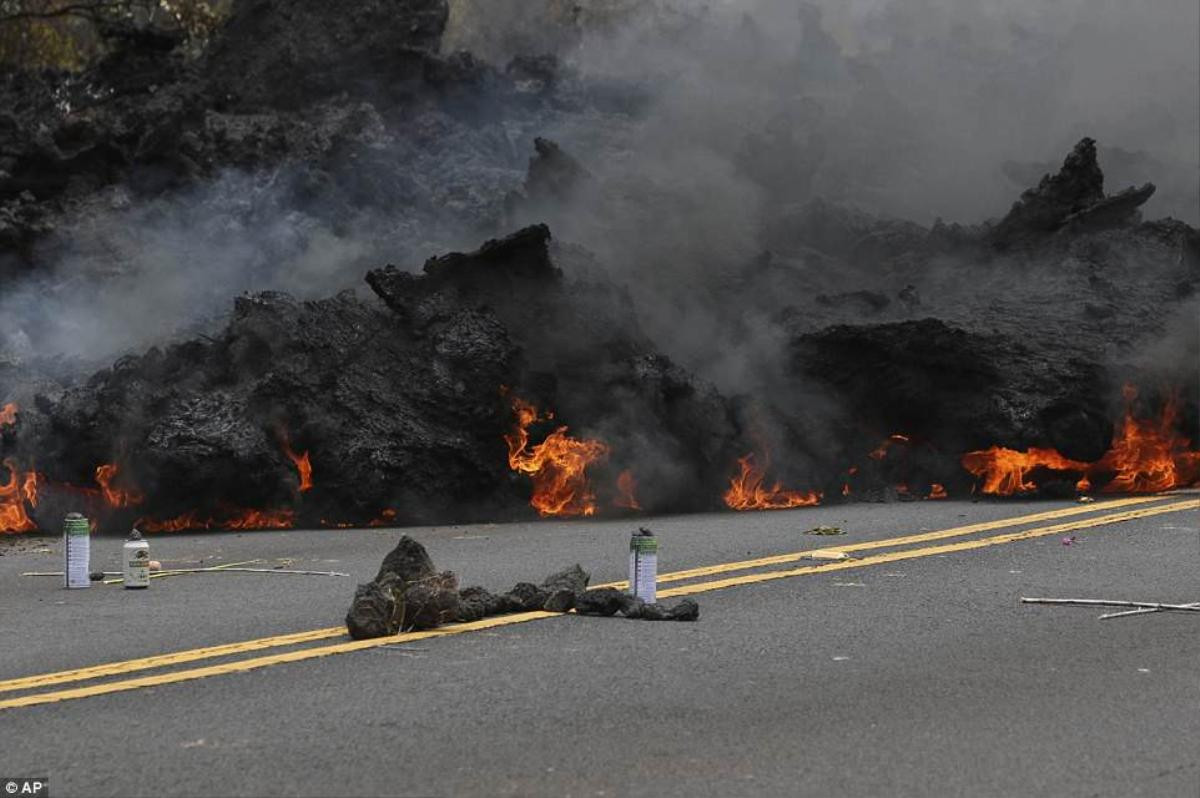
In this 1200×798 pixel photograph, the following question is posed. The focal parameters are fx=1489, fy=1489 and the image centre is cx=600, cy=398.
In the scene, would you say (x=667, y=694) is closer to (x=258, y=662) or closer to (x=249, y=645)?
(x=258, y=662)

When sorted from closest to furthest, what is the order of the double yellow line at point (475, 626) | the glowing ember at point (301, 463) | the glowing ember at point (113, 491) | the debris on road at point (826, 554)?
the double yellow line at point (475, 626), the debris on road at point (826, 554), the glowing ember at point (113, 491), the glowing ember at point (301, 463)

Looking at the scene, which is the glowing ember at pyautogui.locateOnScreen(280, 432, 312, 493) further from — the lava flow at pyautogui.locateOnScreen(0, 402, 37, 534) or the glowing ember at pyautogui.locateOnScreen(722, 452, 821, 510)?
the glowing ember at pyautogui.locateOnScreen(722, 452, 821, 510)

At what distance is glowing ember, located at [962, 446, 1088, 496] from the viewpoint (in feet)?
49.8

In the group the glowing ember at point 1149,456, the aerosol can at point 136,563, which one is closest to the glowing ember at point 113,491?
the aerosol can at point 136,563

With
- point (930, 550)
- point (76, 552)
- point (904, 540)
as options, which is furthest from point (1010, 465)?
point (76, 552)

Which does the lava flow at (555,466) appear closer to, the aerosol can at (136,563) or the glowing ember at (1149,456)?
the glowing ember at (1149,456)

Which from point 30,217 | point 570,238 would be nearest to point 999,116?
point 570,238

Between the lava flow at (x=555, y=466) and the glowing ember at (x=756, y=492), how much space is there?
4.95ft

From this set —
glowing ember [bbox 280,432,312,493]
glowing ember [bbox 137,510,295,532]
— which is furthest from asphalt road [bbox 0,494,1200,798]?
glowing ember [bbox 280,432,312,493]

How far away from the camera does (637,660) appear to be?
703 centimetres

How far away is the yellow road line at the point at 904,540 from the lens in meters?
10.0

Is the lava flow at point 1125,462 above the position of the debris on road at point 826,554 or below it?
Result: above

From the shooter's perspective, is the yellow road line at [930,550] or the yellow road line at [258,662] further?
the yellow road line at [930,550]

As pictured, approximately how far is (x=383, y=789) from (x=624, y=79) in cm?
2229
